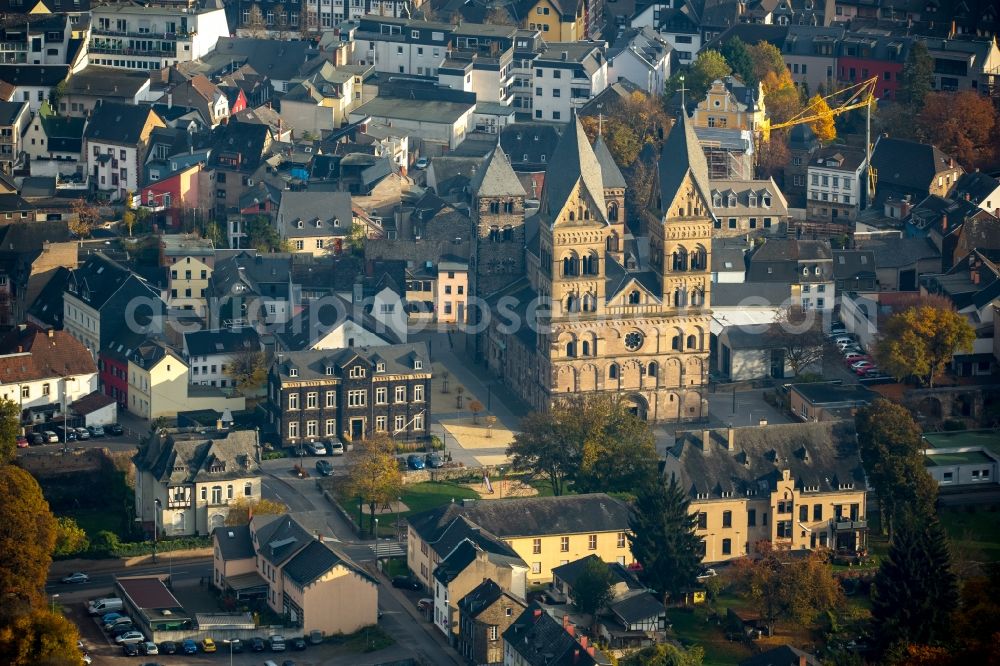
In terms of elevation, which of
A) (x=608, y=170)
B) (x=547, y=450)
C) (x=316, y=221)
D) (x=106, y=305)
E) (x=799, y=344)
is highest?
(x=608, y=170)

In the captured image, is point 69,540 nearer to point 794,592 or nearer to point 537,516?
point 537,516

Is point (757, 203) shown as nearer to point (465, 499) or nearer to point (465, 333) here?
point (465, 333)

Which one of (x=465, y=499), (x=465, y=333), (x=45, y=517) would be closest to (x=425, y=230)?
(x=465, y=333)

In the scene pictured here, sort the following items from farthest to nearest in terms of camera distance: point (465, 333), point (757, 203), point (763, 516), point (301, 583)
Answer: point (757, 203) → point (465, 333) → point (763, 516) → point (301, 583)

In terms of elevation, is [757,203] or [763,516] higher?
[757,203]

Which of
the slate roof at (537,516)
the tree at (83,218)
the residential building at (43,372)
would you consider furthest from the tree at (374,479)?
the tree at (83,218)

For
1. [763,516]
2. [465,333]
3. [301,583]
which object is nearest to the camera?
[301,583]

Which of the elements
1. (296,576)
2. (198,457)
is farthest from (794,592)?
(198,457)
